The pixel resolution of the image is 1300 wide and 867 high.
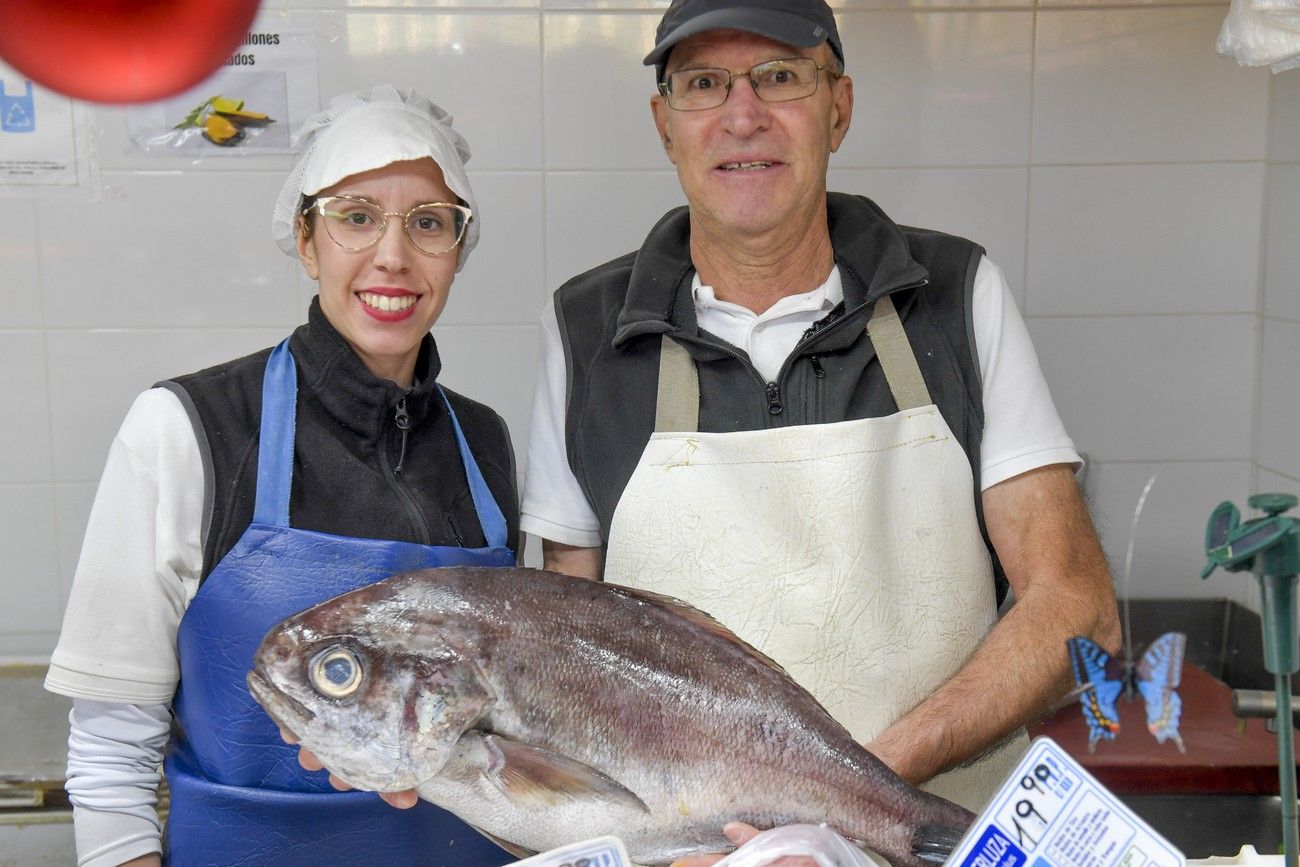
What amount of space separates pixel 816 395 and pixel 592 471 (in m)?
0.36

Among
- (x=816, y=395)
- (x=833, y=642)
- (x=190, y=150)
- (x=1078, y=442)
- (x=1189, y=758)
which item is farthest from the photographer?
(x=1078, y=442)

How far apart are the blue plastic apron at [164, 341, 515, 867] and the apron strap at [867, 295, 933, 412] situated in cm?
72

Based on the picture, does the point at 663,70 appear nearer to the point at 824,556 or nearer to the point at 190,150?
the point at 824,556

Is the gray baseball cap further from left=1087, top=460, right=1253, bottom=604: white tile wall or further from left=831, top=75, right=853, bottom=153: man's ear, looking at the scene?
left=1087, top=460, right=1253, bottom=604: white tile wall

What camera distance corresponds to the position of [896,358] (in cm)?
182

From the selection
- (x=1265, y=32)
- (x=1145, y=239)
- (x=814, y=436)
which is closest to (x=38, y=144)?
(x=814, y=436)

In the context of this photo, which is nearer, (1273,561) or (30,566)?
(1273,561)

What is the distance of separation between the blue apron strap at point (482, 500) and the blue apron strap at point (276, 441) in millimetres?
219

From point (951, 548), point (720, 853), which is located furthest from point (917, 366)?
point (720, 853)

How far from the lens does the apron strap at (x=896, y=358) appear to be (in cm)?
179

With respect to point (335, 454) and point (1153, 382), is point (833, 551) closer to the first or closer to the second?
point (335, 454)

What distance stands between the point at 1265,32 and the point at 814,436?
814 mm

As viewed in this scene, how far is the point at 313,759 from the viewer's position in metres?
1.23

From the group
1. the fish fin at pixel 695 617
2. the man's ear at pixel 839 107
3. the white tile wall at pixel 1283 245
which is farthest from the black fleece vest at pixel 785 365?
the white tile wall at pixel 1283 245
